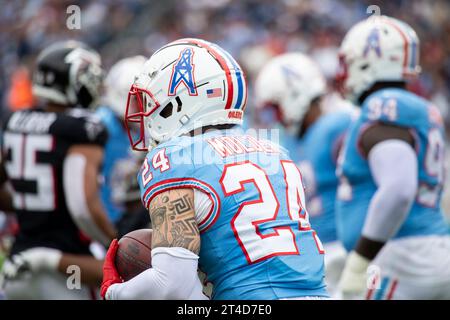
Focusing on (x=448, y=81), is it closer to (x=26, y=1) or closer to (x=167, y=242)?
(x=26, y=1)

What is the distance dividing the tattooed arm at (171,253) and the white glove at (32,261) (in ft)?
7.57

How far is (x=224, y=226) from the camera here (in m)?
3.37

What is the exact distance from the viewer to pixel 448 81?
16141 mm

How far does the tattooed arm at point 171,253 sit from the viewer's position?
327 cm

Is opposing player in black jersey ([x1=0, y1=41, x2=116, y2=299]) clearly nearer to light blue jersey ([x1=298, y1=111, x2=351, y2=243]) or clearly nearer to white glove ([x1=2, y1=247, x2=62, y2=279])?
white glove ([x1=2, y1=247, x2=62, y2=279])

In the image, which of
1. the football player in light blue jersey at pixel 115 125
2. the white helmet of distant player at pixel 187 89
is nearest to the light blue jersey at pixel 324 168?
the football player in light blue jersey at pixel 115 125

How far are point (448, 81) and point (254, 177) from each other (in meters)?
13.4

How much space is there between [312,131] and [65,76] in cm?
241

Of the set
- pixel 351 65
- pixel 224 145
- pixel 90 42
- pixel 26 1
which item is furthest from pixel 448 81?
pixel 224 145

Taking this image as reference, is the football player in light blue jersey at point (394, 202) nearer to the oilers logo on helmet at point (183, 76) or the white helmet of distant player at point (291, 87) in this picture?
the oilers logo on helmet at point (183, 76)

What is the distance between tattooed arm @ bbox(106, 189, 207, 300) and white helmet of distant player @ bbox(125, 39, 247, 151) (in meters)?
0.45

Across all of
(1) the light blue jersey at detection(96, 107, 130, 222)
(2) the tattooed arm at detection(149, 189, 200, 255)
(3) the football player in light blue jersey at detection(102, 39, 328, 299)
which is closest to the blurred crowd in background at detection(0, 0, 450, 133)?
(1) the light blue jersey at detection(96, 107, 130, 222)

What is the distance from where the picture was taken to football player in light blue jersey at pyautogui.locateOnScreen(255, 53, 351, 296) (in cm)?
698

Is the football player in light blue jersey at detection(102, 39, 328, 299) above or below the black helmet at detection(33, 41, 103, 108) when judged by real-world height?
below
